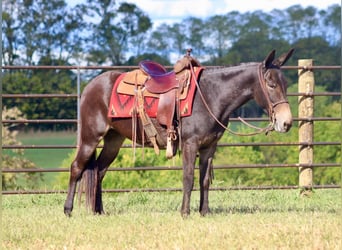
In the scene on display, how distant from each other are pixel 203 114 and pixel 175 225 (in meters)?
1.16

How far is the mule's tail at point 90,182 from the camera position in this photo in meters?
6.89

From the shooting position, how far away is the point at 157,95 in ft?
21.7

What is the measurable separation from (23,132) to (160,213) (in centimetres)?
2130

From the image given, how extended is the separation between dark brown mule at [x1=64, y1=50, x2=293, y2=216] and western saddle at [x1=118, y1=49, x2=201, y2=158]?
0.41 feet

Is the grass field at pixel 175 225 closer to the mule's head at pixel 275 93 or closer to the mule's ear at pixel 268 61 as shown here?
the mule's head at pixel 275 93

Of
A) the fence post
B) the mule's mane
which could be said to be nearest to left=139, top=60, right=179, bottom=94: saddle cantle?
the mule's mane

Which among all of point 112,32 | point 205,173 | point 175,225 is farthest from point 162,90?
point 112,32

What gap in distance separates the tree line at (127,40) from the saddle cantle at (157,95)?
2176 centimetres

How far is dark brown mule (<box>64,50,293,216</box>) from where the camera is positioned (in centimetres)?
636

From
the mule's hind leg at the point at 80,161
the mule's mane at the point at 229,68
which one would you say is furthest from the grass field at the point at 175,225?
the mule's mane at the point at 229,68

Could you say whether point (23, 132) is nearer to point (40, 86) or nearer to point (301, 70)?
point (40, 86)

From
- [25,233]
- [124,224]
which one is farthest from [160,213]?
[25,233]

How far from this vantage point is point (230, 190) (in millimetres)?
9219

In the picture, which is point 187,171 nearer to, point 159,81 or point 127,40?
point 159,81
